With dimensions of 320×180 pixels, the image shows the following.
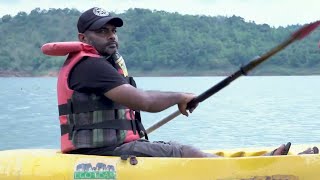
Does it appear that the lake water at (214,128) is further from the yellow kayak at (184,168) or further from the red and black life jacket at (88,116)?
the red and black life jacket at (88,116)

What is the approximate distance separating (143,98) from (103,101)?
9.6 inches

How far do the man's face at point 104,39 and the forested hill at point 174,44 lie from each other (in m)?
30.3

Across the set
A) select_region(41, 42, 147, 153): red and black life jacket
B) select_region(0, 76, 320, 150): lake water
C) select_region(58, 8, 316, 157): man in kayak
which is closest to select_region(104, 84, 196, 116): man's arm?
select_region(58, 8, 316, 157): man in kayak

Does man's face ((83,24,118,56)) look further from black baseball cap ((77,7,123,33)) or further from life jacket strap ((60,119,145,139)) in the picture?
life jacket strap ((60,119,145,139))

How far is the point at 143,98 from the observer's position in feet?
13.3

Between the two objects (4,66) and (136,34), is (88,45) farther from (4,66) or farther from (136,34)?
(4,66)

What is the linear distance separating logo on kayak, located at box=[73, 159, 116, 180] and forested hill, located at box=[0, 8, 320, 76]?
30.5m

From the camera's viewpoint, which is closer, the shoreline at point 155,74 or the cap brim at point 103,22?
the cap brim at point 103,22

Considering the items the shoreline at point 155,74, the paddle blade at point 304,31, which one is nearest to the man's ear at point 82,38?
the paddle blade at point 304,31

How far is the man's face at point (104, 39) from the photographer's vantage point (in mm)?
4273

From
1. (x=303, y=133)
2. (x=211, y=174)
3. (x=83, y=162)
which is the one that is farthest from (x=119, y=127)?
(x=303, y=133)

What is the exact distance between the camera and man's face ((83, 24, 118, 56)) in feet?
14.0

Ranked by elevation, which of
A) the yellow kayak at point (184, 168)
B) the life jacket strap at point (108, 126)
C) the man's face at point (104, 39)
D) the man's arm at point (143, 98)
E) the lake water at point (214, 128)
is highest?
the lake water at point (214, 128)

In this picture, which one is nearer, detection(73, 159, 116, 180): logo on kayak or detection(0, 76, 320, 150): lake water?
detection(73, 159, 116, 180): logo on kayak
